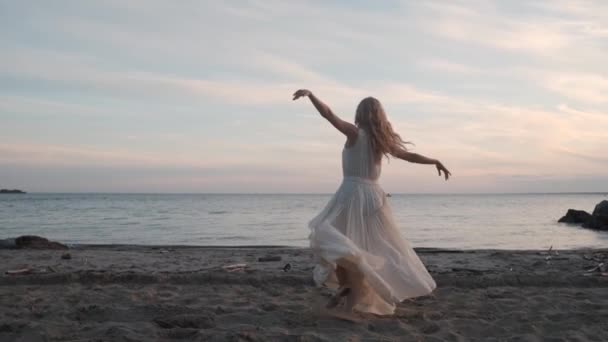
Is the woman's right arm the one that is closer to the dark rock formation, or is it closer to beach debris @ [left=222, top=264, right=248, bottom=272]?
beach debris @ [left=222, top=264, right=248, bottom=272]

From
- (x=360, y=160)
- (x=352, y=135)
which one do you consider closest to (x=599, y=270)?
(x=360, y=160)

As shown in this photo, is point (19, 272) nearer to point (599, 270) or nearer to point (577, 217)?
point (599, 270)

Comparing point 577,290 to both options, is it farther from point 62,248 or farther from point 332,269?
point 62,248

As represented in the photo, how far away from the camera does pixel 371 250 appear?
18.5ft

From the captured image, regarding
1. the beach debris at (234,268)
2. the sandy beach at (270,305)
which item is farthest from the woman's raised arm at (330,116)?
the beach debris at (234,268)

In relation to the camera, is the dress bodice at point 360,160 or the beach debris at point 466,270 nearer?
the dress bodice at point 360,160

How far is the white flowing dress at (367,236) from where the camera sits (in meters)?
5.51

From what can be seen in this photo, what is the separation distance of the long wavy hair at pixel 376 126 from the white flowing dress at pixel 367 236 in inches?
2.7

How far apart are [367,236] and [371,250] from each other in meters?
0.14

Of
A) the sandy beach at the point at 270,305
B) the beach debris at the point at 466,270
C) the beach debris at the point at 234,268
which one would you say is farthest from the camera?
the beach debris at the point at 466,270

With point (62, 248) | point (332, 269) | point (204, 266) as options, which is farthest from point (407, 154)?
point (62, 248)

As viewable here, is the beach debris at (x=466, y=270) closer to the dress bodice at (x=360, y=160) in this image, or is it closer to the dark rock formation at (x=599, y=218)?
the dress bodice at (x=360, y=160)

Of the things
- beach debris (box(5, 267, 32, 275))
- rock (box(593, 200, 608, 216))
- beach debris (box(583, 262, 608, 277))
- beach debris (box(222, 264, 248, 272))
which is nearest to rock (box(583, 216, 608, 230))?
rock (box(593, 200, 608, 216))

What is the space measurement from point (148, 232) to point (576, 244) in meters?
14.6
